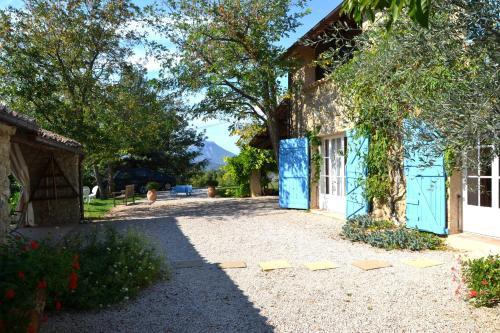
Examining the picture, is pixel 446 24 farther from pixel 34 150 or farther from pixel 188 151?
pixel 188 151

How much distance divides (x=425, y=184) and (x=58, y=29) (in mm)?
10479

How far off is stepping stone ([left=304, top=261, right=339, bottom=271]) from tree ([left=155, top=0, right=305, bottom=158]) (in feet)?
23.1

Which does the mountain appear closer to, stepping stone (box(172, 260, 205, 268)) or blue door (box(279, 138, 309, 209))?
blue door (box(279, 138, 309, 209))

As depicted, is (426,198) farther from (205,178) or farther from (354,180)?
(205,178)

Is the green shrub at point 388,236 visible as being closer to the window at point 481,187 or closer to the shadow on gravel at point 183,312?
the window at point 481,187

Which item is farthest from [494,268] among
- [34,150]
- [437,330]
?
[34,150]

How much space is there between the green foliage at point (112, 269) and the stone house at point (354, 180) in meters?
3.20

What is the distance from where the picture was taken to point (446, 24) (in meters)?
3.15

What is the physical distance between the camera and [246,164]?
17.6m

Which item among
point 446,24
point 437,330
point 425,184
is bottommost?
point 437,330

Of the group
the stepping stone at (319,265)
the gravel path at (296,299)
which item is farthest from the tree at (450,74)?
the stepping stone at (319,265)

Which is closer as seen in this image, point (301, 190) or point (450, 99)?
point (450, 99)

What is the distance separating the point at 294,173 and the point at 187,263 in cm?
634

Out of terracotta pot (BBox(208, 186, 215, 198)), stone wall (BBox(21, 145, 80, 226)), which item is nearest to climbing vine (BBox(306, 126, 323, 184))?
stone wall (BBox(21, 145, 80, 226))
